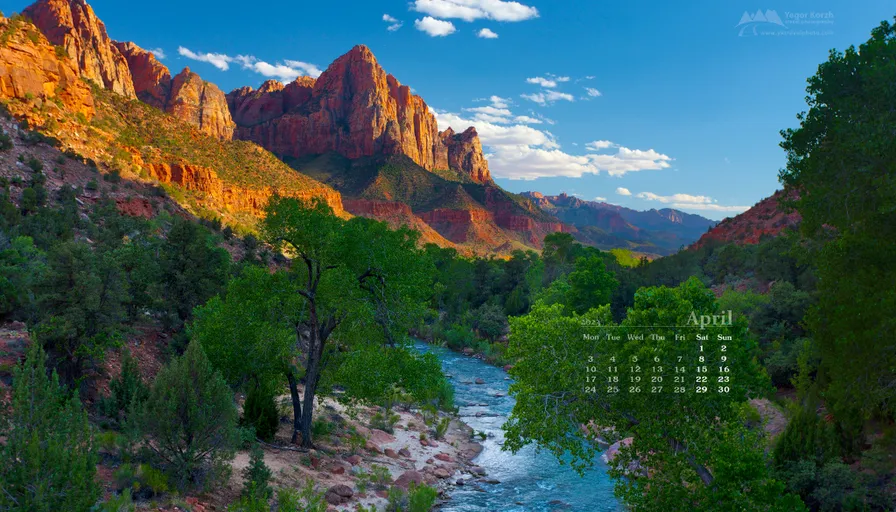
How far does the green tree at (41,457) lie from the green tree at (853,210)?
15426 mm

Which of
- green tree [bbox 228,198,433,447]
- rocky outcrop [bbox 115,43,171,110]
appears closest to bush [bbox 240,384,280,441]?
green tree [bbox 228,198,433,447]

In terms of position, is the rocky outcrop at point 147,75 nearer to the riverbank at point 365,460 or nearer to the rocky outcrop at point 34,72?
the rocky outcrop at point 34,72

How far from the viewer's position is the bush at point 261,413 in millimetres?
17094

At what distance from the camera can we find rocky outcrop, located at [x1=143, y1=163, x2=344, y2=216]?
6804 centimetres

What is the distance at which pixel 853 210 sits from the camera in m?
13.2

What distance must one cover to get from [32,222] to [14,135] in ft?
63.1

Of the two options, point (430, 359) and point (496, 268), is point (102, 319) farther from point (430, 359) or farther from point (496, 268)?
point (496, 268)

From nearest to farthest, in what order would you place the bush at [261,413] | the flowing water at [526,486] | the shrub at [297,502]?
1. the shrub at [297,502]
2. the flowing water at [526,486]
3. the bush at [261,413]

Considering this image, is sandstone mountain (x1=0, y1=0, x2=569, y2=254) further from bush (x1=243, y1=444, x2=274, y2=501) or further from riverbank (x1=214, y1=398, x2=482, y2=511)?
bush (x1=243, y1=444, x2=274, y2=501)

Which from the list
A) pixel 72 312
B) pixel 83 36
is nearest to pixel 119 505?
pixel 72 312

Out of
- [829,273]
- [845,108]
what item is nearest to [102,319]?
[829,273]

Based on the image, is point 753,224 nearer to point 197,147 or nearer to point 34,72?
point 197,147

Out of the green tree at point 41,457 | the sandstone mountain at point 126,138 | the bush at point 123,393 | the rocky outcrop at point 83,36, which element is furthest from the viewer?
the rocky outcrop at point 83,36
